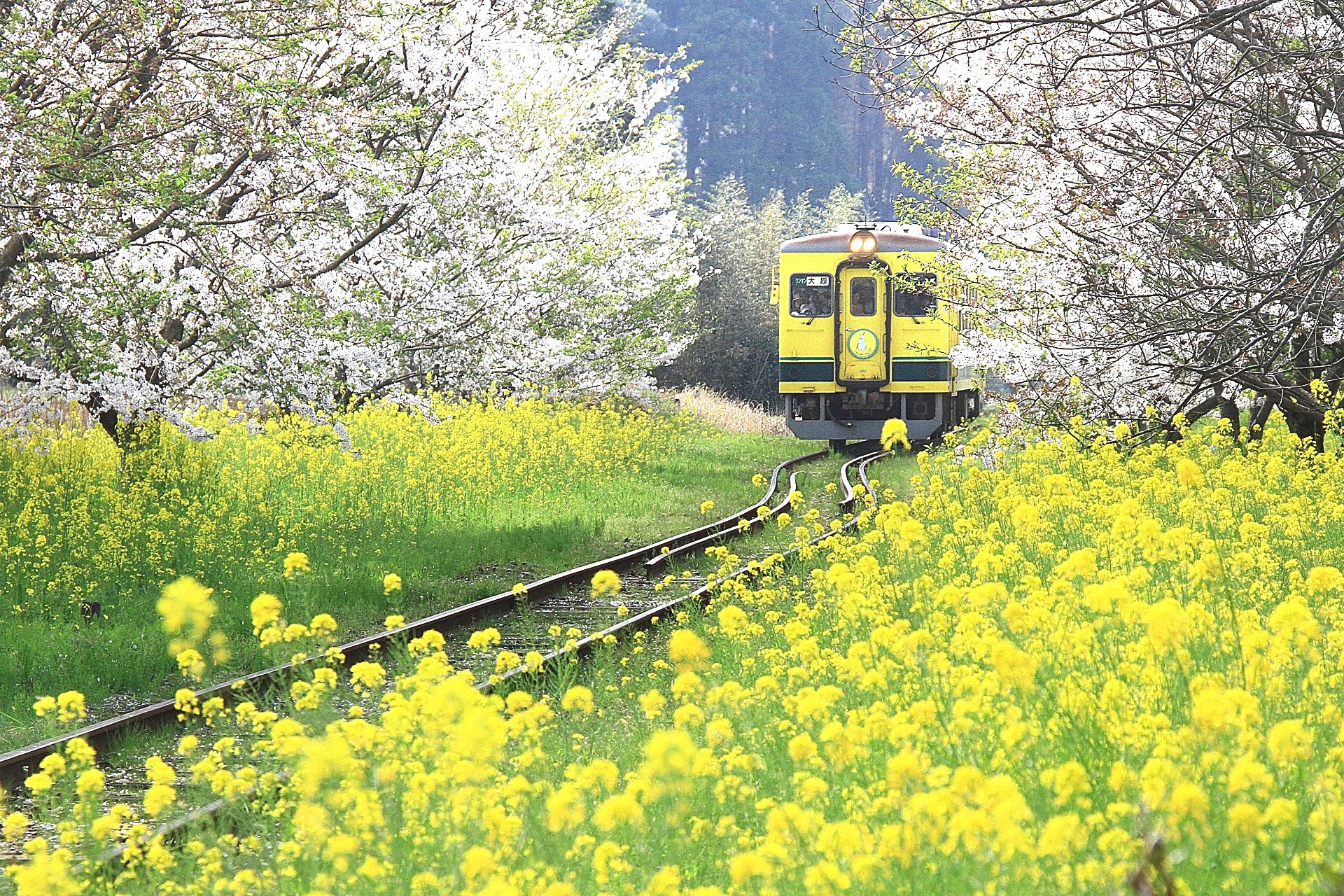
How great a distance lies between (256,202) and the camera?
11.1 meters

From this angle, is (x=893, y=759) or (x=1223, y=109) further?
(x=1223, y=109)

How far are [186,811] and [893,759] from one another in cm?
274

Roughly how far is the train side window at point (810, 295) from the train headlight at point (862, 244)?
62cm

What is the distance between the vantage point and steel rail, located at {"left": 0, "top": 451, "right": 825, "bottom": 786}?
5340 mm

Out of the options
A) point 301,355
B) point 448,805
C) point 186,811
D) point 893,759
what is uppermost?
point 301,355

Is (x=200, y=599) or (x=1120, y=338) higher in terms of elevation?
(x=1120, y=338)

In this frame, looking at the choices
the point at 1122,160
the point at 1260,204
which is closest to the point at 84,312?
the point at 1122,160

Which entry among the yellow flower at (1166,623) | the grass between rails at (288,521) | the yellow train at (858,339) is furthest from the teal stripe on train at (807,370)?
the yellow flower at (1166,623)

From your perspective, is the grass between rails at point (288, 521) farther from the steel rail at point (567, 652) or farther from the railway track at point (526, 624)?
the steel rail at point (567, 652)

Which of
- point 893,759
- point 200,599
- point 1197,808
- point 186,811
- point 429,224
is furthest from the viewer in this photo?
point 429,224

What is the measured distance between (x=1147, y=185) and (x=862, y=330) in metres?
10.3

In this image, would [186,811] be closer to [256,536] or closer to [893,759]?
[893,759]

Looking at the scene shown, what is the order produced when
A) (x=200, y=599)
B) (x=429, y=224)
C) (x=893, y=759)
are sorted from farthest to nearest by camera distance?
(x=429, y=224)
(x=200, y=599)
(x=893, y=759)

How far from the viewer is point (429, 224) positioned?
41.6ft
